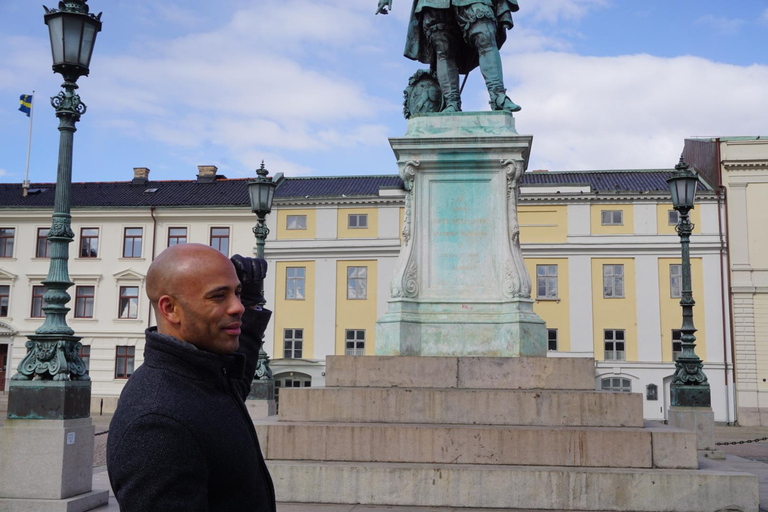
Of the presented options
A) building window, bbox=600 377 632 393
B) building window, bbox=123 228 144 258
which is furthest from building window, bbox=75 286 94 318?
building window, bbox=600 377 632 393

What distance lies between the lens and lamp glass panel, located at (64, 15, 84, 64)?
8562mm

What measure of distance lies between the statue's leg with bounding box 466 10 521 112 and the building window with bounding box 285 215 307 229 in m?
32.5

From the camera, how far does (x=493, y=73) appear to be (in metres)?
10.3

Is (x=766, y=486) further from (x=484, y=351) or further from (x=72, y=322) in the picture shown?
(x=72, y=322)

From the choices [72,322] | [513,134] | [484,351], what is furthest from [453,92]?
[72,322]

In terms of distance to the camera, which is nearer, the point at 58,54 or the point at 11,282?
the point at 58,54

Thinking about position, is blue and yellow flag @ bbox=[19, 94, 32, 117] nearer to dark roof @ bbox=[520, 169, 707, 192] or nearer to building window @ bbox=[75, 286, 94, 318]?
building window @ bbox=[75, 286, 94, 318]

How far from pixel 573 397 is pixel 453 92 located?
466 centimetres

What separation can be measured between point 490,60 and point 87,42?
5.00 metres

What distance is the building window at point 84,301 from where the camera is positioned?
141 ft

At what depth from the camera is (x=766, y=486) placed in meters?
10.6

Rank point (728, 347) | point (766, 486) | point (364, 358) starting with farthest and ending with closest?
point (728, 347) → point (766, 486) → point (364, 358)

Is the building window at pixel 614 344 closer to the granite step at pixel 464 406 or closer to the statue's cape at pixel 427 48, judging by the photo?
the statue's cape at pixel 427 48

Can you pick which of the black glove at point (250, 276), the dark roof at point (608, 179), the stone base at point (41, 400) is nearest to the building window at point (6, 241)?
the dark roof at point (608, 179)
